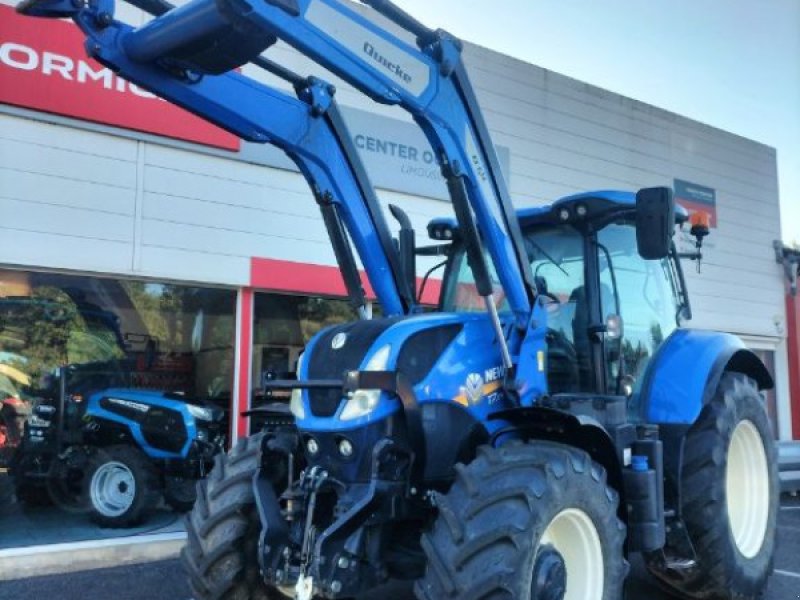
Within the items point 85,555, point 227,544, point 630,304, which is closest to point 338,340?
point 227,544

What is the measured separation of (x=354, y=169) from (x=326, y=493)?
1.94m

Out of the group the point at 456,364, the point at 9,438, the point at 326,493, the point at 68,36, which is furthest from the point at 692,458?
the point at 68,36

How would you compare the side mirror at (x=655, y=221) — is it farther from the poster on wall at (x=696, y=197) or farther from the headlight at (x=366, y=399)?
the poster on wall at (x=696, y=197)

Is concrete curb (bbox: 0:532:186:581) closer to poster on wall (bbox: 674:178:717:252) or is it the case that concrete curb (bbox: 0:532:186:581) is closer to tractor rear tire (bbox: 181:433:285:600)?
tractor rear tire (bbox: 181:433:285:600)

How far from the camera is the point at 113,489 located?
7.43 m

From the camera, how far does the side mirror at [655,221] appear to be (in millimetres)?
4188

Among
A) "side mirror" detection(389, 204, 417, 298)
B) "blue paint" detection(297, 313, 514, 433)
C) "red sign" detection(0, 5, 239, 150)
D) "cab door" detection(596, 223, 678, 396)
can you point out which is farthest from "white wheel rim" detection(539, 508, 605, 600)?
"red sign" detection(0, 5, 239, 150)

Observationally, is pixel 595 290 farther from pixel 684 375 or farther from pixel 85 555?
pixel 85 555

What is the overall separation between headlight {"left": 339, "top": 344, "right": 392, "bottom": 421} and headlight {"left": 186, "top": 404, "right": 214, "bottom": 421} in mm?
4415

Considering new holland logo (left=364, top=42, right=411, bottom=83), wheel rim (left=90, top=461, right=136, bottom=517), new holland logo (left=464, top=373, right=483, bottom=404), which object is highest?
new holland logo (left=364, top=42, right=411, bottom=83)

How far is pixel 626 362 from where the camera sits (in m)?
4.90

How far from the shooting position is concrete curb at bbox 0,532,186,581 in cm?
615

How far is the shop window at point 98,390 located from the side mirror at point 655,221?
4.80 meters

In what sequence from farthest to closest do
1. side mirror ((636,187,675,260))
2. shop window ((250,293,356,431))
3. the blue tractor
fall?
shop window ((250,293,356,431)) < side mirror ((636,187,675,260)) < the blue tractor
